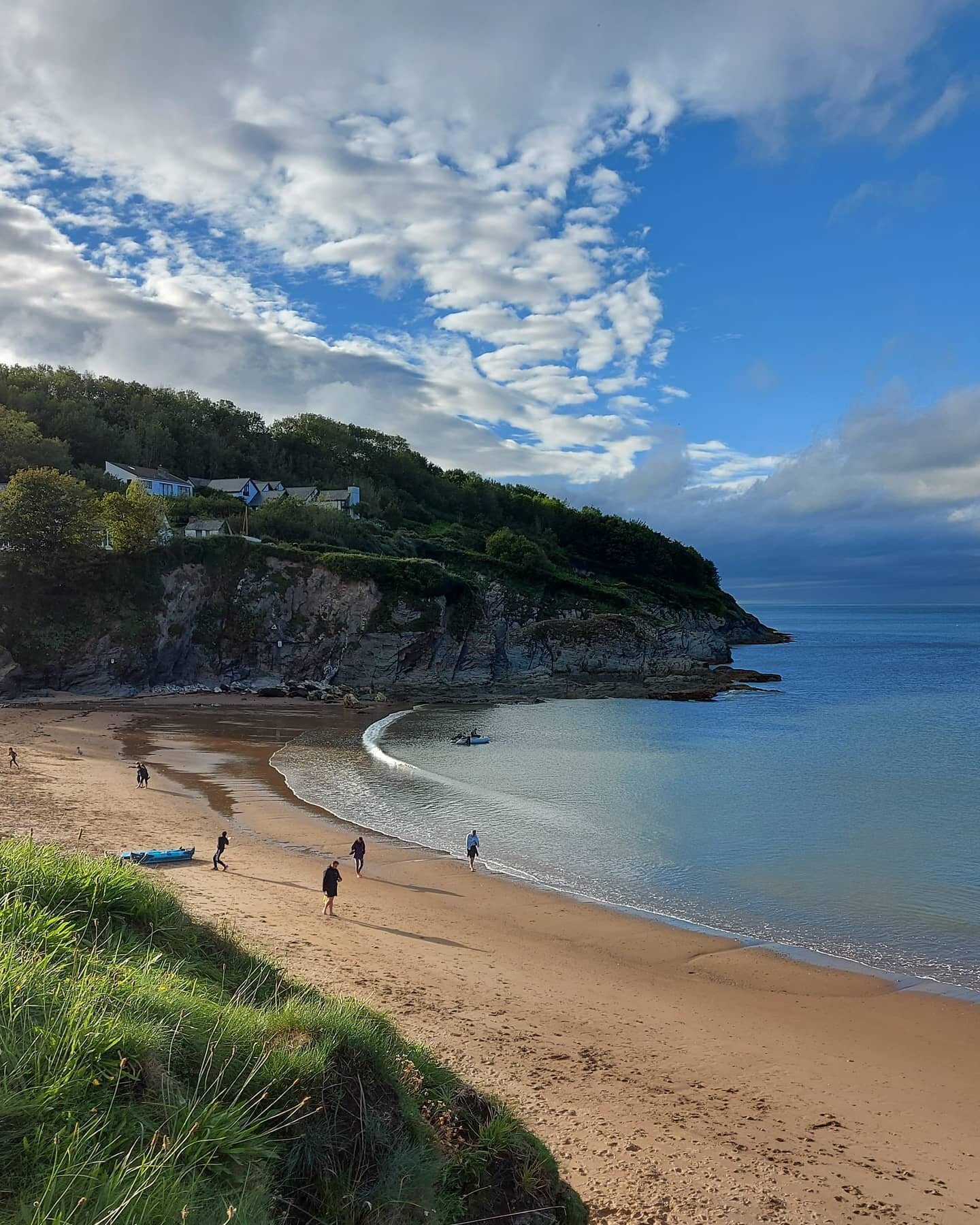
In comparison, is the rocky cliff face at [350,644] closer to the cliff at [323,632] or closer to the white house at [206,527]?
the cliff at [323,632]

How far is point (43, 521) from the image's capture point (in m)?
53.3

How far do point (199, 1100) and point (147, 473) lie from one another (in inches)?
3458

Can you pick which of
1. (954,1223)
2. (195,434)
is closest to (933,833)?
(954,1223)

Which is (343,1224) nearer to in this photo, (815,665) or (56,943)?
(56,943)

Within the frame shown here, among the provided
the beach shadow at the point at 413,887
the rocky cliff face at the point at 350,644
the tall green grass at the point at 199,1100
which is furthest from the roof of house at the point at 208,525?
the tall green grass at the point at 199,1100

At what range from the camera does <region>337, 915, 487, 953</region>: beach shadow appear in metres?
15.9

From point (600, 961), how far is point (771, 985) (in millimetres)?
3311

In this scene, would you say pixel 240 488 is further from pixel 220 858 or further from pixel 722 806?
pixel 220 858

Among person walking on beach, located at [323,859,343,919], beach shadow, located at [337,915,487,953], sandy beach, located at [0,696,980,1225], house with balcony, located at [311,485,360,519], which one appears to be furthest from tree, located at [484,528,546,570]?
beach shadow, located at [337,915,487,953]

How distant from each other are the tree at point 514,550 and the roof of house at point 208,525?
108 feet

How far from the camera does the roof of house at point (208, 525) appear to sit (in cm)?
6994

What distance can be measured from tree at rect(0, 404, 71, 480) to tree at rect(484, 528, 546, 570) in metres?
47.0

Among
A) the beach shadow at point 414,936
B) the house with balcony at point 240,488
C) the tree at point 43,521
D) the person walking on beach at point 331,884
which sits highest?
the house with balcony at point 240,488

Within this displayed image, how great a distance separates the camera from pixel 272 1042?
4.90m
